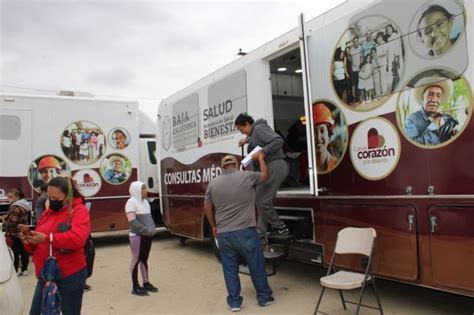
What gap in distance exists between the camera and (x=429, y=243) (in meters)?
3.85

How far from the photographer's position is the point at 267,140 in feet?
16.6

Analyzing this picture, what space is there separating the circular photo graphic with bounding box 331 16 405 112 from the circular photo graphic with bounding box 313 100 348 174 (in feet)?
0.61

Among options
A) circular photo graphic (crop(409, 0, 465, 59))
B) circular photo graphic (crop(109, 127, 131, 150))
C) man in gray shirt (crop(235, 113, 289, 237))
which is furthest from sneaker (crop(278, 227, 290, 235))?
circular photo graphic (crop(109, 127, 131, 150))

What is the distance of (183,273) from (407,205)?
386 centimetres

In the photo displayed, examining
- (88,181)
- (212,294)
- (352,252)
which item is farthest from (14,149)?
(352,252)

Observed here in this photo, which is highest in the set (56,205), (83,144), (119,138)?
(119,138)

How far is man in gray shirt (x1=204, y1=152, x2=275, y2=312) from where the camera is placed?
4840 millimetres

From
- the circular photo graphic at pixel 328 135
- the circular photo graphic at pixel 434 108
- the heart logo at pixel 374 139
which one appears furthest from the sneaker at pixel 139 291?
the circular photo graphic at pixel 434 108

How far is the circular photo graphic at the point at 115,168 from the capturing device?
378 inches

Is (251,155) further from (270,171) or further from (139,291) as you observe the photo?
(139,291)

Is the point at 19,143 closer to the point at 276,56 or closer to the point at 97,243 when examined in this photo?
the point at 97,243

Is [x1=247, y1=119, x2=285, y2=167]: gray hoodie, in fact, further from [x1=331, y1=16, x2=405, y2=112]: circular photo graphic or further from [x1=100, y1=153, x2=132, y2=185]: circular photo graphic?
[x1=100, y1=153, x2=132, y2=185]: circular photo graphic

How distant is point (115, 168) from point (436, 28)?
7.36 m

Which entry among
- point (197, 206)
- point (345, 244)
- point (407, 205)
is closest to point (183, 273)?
point (197, 206)
